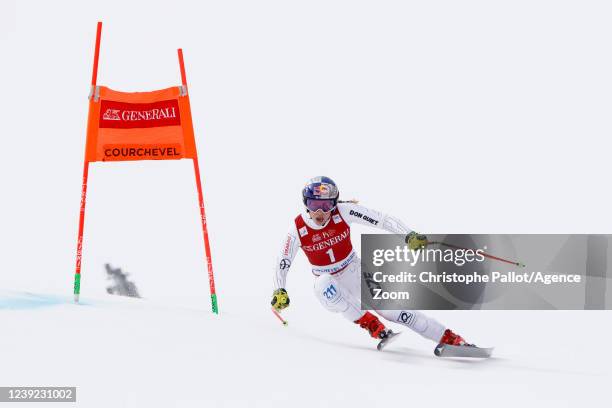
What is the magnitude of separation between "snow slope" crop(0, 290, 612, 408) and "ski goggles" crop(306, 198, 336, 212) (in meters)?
1.31

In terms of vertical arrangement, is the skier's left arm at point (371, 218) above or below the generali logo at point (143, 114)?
below

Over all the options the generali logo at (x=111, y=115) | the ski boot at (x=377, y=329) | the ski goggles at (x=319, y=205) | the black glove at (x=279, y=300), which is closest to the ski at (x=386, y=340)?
the ski boot at (x=377, y=329)

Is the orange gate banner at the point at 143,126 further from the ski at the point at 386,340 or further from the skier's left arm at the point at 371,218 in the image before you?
the ski at the point at 386,340

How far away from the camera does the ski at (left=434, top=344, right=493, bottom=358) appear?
6.65 m

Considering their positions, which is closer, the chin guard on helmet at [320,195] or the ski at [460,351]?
the ski at [460,351]

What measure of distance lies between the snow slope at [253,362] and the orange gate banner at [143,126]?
1.68 meters

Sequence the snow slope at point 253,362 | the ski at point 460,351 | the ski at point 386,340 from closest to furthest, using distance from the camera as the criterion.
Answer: the snow slope at point 253,362 < the ski at point 460,351 < the ski at point 386,340

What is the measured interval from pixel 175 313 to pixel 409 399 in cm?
312

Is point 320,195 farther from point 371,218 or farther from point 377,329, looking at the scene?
point 377,329

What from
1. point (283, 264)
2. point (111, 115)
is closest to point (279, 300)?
point (283, 264)

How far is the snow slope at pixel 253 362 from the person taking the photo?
518cm

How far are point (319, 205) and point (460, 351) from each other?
193 centimetres

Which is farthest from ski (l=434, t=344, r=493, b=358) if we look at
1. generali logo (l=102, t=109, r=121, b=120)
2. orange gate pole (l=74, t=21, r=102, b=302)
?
generali logo (l=102, t=109, r=121, b=120)

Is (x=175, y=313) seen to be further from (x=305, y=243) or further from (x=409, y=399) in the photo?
(x=409, y=399)
